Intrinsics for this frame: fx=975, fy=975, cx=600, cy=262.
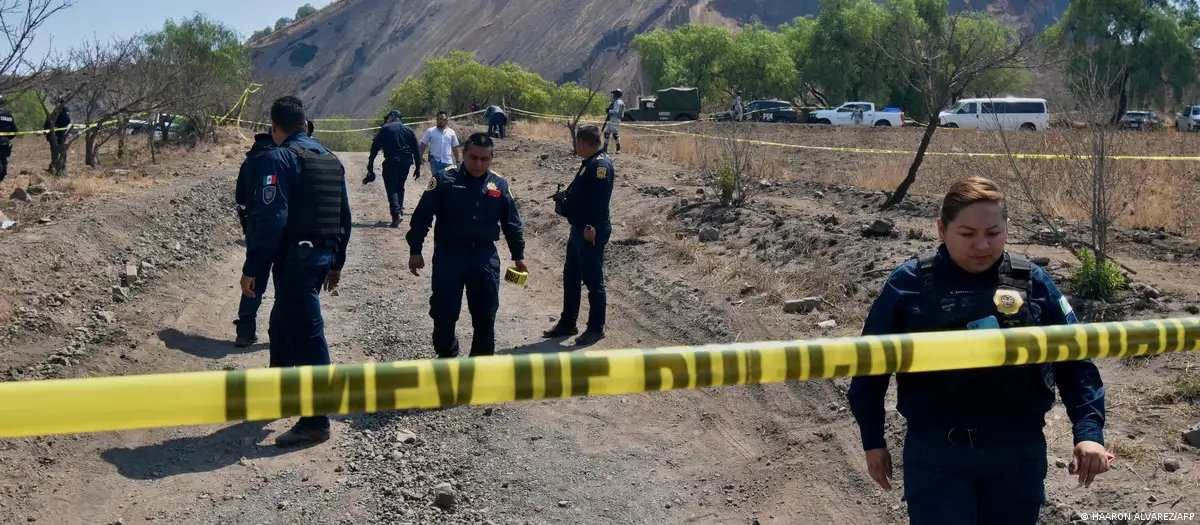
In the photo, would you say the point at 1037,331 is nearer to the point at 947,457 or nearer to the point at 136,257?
the point at 947,457

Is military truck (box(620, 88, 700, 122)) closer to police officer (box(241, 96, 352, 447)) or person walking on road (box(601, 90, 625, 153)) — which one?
person walking on road (box(601, 90, 625, 153))

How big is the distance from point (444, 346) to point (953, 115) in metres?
38.1

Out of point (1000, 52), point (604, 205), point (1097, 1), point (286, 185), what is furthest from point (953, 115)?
point (286, 185)

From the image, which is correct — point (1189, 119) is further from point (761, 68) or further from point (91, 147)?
point (91, 147)

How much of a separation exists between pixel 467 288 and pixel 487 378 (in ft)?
13.2

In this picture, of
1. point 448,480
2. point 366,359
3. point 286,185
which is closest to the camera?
point 448,480

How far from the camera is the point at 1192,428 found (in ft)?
15.7

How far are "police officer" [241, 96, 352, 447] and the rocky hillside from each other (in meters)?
97.8

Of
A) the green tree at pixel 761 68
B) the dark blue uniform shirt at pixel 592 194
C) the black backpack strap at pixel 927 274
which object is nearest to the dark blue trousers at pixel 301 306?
the dark blue uniform shirt at pixel 592 194

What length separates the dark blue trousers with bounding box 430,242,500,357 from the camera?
6.34 meters

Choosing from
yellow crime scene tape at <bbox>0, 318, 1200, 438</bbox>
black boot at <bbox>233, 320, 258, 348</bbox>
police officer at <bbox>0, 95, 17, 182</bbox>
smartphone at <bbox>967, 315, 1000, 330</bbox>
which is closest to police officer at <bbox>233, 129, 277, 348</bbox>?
black boot at <bbox>233, 320, 258, 348</bbox>

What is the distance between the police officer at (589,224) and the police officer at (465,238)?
4.13 feet

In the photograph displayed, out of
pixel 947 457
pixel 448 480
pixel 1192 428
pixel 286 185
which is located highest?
pixel 286 185

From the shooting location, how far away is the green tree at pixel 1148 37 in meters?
49.3
